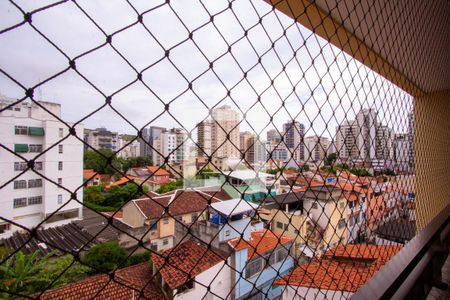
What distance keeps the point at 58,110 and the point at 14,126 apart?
33 centimetres

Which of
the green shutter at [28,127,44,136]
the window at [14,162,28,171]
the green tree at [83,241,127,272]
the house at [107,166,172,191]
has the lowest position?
the green tree at [83,241,127,272]

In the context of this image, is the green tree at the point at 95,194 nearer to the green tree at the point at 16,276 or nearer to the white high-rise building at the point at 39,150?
the green tree at the point at 16,276

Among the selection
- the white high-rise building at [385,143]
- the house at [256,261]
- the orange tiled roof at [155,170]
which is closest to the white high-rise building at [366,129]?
the white high-rise building at [385,143]

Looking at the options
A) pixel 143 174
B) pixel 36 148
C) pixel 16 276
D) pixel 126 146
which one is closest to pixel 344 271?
pixel 143 174

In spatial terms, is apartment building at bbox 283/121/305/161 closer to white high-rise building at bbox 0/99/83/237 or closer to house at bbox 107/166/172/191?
house at bbox 107/166/172/191

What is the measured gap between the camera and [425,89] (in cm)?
196

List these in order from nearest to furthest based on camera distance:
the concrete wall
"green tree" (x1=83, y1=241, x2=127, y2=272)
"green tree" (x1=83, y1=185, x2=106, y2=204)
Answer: the concrete wall, "green tree" (x1=83, y1=241, x2=127, y2=272), "green tree" (x1=83, y1=185, x2=106, y2=204)

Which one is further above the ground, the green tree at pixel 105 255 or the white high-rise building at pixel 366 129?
the white high-rise building at pixel 366 129

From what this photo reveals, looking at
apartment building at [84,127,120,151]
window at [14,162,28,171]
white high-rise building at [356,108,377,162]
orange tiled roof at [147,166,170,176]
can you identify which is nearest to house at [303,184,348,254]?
white high-rise building at [356,108,377,162]

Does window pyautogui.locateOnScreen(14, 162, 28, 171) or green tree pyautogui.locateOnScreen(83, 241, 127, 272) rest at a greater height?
window pyautogui.locateOnScreen(14, 162, 28, 171)

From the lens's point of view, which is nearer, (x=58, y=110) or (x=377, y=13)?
(x=58, y=110)

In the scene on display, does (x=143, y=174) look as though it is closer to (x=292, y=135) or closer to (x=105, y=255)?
(x=292, y=135)

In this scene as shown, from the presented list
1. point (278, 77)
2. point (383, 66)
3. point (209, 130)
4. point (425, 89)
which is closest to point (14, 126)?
point (209, 130)

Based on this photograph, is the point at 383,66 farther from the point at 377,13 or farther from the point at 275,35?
the point at 275,35
